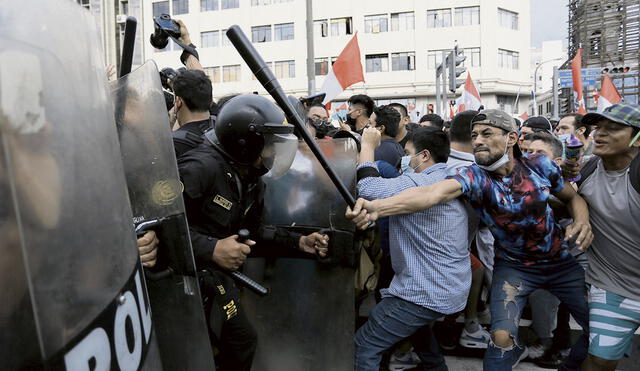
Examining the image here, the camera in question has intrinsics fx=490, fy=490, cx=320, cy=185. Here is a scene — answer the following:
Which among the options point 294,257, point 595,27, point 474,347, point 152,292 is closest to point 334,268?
point 294,257

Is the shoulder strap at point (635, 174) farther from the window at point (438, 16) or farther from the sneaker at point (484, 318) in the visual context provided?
the window at point (438, 16)

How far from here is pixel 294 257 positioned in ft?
8.63

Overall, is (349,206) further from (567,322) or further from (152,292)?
(567,322)

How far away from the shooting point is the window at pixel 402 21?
34.7m

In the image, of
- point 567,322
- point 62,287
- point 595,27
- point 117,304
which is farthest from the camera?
point 595,27

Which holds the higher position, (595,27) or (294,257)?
(595,27)

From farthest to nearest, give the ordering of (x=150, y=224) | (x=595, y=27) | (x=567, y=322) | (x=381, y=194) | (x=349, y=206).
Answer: (x=595, y=27)
(x=567, y=322)
(x=381, y=194)
(x=349, y=206)
(x=150, y=224)

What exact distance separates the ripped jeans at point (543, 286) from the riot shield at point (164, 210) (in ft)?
6.59

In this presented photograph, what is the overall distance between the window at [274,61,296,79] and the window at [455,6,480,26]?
11993mm

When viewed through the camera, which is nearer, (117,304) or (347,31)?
(117,304)

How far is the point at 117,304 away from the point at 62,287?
15 cm

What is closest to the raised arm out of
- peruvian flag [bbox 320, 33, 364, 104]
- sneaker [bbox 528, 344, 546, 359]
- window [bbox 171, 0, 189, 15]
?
sneaker [bbox 528, 344, 546, 359]

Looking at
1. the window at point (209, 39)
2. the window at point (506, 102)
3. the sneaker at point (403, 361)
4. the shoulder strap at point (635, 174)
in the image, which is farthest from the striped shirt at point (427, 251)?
the window at point (209, 39)

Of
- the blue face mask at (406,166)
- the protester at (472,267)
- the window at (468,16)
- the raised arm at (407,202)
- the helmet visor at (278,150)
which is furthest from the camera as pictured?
the window at (468,16)
